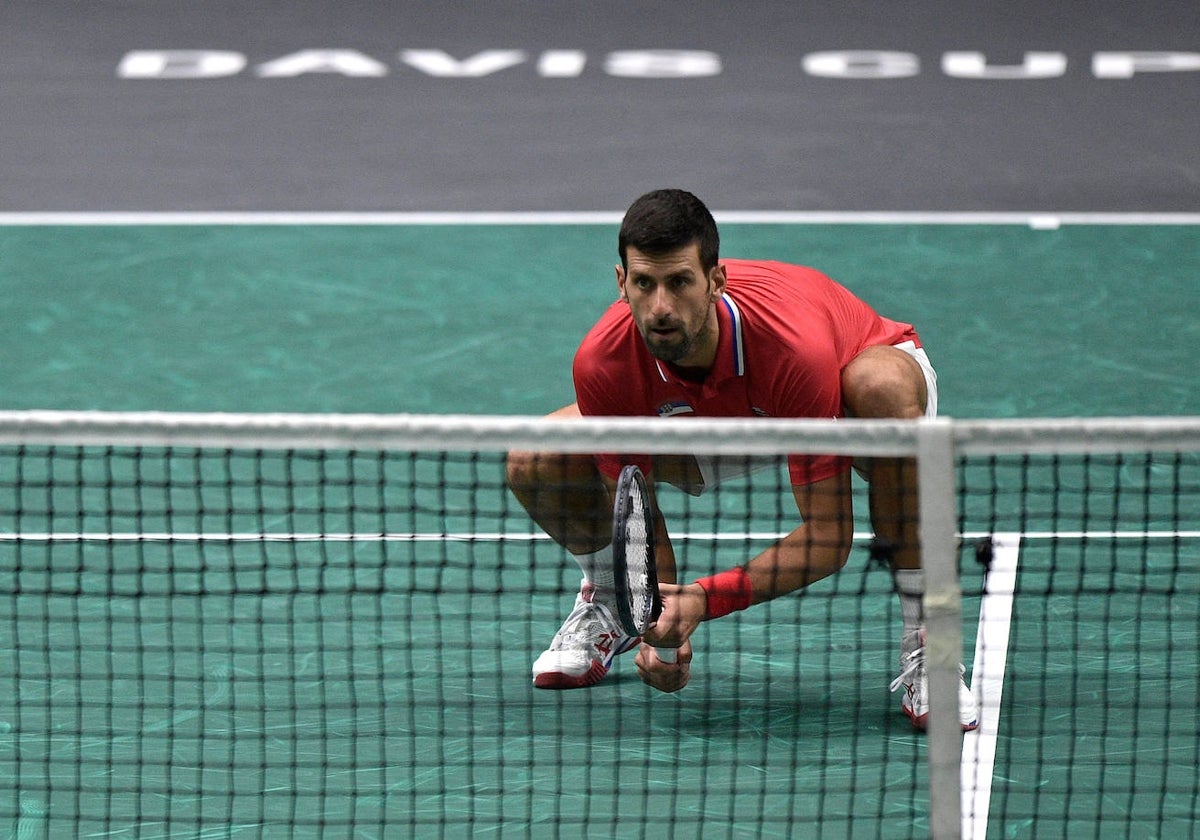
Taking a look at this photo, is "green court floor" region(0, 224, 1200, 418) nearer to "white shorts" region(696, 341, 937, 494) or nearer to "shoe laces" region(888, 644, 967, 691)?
"white shorts" region(696, 341, 937, 494)

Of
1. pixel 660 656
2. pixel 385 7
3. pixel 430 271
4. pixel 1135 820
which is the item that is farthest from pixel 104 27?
pixel 1135 820

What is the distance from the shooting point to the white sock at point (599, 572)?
568 cm

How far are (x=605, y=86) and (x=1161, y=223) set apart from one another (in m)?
4.30

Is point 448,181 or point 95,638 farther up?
point 448,181

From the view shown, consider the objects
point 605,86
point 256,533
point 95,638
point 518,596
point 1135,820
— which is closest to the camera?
point 1135,820

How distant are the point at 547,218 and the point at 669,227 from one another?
5.60 metres

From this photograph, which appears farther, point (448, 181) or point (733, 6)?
point (733, 6)

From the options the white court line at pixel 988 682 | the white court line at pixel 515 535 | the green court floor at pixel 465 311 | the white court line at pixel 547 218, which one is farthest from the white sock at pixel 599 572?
the white court line at pixel 547 218

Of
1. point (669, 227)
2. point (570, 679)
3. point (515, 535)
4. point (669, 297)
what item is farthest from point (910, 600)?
point (515, 535)

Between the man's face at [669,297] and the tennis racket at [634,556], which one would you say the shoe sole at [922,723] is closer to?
the tennis racket at [634,556]

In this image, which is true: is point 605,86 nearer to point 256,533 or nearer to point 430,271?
point 430,271

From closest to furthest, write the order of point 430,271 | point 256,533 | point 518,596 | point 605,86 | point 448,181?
point 518,596 < point 256,533 < point 430,271 < point 448,181 < point 605,86

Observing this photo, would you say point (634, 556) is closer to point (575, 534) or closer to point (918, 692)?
point (575, 534)

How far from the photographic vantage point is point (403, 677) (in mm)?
5527
